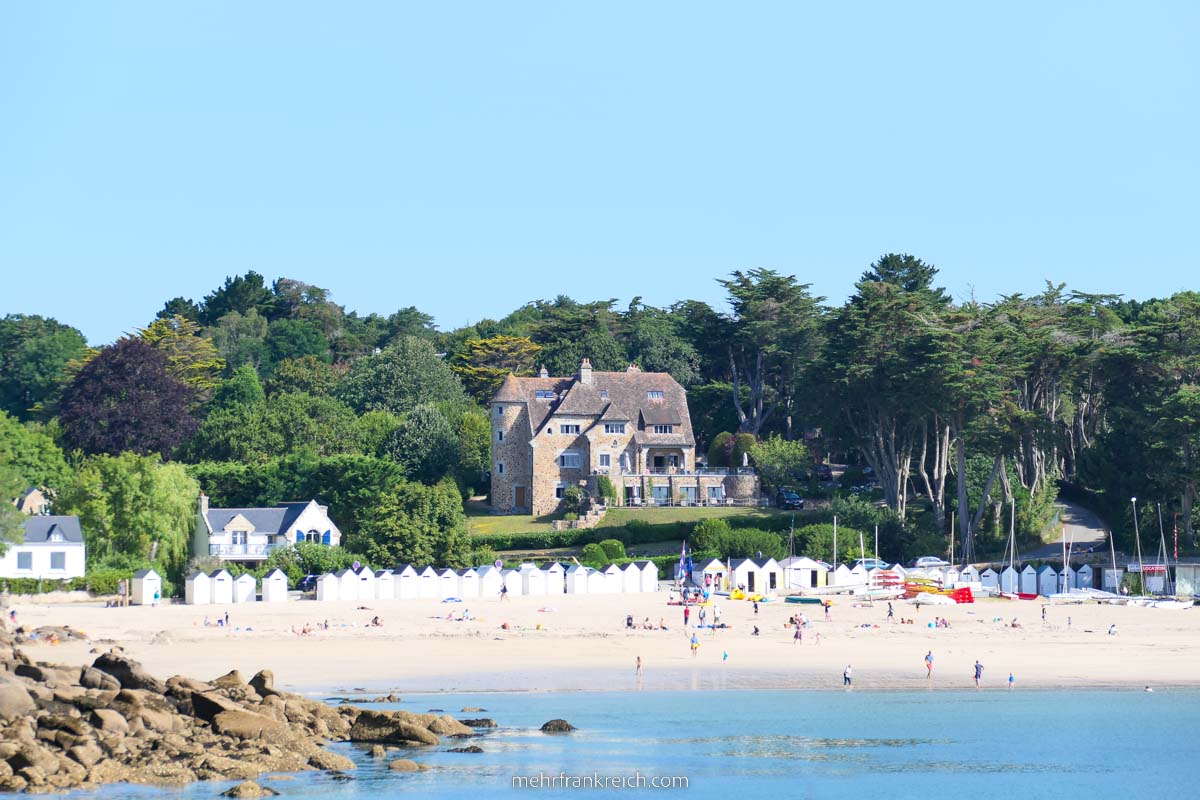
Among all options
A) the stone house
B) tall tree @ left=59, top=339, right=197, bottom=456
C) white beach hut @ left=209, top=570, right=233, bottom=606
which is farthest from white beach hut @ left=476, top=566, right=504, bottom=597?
tall tree @ left=59, top=339, right=197, bottom=456

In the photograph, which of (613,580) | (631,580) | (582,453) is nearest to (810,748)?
(613,580)

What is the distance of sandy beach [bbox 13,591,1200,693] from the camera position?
50.0 meters

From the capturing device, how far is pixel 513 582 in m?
72.1

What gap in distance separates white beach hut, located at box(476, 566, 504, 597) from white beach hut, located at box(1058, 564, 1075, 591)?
24.0 m

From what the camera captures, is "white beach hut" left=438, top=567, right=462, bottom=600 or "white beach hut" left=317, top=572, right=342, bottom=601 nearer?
"white beach hut" left=317, top=572, right=342, bottom=601

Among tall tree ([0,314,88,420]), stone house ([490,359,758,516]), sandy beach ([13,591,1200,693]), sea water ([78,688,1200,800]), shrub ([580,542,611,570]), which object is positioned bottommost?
sea water ([78,688,1200,800])

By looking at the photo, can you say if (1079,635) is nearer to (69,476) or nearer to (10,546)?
(10,546)

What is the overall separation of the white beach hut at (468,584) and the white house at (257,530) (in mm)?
8420

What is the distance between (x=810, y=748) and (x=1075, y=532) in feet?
145

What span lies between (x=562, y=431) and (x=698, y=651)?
3596 cm

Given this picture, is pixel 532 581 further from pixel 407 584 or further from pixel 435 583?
pixel 407 584

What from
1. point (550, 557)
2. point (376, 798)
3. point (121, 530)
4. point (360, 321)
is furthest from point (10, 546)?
point (360, 321)

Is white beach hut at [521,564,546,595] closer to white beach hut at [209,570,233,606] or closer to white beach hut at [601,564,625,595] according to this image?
white beach hut at [601,564,625,595]

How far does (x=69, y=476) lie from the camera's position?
85.7 metres
